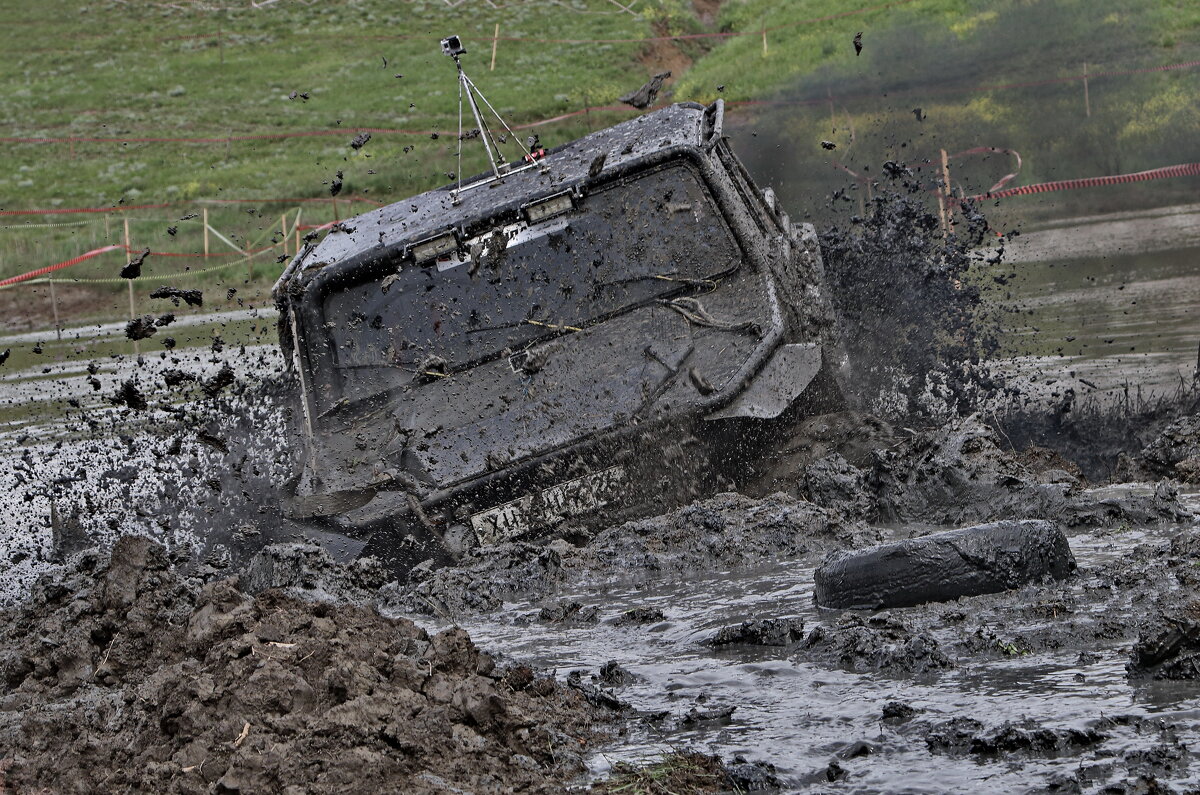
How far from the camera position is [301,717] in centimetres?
446

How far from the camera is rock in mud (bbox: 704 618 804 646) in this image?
5.77m

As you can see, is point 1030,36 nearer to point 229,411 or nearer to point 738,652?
point 229,411

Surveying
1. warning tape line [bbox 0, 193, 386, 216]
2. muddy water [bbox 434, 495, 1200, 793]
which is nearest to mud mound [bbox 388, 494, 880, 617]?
muddy water [bbox 434, 495, 1200, 793]

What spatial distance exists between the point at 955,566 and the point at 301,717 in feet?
9.21

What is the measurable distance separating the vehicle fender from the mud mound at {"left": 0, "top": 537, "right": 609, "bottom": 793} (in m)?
2.71

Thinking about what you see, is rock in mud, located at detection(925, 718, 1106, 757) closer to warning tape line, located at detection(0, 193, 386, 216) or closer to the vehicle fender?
the vehicle fender

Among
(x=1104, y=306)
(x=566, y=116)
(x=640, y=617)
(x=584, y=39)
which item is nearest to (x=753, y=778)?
(x=640, y=617)

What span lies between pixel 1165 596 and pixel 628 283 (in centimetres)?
388

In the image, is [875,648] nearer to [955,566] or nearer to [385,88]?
[955,566]

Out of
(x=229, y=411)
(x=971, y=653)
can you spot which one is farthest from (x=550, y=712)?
(x=229, y=411)

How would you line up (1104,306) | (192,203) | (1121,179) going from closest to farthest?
(1104,306) → (1121,179) → (192,203)

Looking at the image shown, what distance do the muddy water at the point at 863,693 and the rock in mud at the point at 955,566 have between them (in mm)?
112

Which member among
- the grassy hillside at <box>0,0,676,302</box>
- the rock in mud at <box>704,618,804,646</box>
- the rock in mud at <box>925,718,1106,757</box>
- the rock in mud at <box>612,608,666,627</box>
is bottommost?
the rock in mud at <box>925,718,1106,757</box>

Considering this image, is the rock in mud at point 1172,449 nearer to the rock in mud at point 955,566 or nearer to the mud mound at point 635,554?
the mud mound at point 635,554
